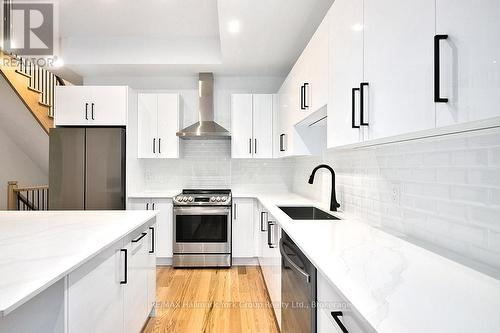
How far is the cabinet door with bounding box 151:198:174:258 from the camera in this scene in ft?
11.9

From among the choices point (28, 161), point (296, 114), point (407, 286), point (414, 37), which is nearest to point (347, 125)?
point (414, 37)

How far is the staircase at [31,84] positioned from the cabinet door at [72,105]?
2.37ft

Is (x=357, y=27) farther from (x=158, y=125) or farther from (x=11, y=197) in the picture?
(x=11, y=197)

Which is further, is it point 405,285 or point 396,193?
point 396,193

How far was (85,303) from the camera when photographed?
125 centimetres

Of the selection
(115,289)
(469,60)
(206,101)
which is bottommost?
(115,289)

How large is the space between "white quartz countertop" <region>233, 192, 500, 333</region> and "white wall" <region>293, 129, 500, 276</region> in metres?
0.10

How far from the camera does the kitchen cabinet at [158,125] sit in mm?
3834

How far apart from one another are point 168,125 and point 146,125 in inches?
11.4

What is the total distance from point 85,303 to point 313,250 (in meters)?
1.00

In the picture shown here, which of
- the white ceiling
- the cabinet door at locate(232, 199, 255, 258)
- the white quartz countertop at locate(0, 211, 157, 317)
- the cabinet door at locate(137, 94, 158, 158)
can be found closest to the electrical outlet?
the white quartz countertop at locate(0, 211, 157, 317)

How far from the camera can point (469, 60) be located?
73cm

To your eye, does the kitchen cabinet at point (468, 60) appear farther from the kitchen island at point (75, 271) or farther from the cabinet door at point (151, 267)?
the cabinet door at point (151, 267)
